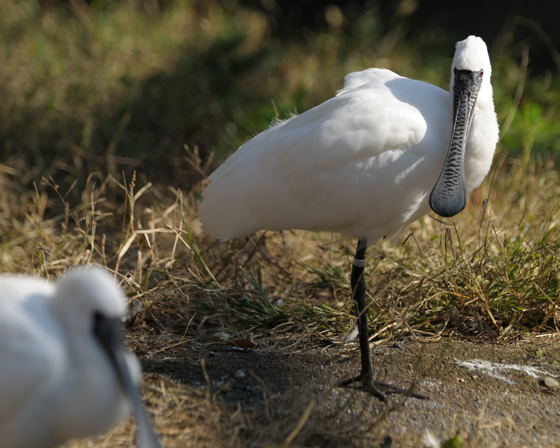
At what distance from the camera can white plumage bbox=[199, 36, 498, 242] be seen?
4.02 meters

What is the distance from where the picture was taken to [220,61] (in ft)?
26.5

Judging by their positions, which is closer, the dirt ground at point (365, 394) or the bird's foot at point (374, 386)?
the dirt ground at point (365, 394)

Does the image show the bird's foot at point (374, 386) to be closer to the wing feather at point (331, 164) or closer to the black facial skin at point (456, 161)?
the wing feather at point (331, 164)

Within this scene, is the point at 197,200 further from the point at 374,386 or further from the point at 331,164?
the point at 374,386

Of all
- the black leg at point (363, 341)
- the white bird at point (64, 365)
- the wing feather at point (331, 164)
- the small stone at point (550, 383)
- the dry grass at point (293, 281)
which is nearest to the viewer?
the white bird at point (64, 365)

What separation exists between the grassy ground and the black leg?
28cm

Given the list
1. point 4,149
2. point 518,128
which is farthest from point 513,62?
point 4,149

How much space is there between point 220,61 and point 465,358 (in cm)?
448

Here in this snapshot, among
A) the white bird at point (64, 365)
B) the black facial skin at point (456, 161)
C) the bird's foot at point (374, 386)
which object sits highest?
the white bird at point (64, 365)

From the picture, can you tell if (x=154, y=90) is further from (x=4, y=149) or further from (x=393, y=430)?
(x=393, y=430)

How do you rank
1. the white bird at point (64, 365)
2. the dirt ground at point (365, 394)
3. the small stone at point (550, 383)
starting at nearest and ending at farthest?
the white bird at point (64, 365)
the dirt ground at point (365, 394)
the small stone at point (550, 383)

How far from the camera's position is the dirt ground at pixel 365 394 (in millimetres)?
3551

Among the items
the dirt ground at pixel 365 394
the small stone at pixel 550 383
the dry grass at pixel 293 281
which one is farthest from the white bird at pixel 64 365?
the small stone at pixel 550 383

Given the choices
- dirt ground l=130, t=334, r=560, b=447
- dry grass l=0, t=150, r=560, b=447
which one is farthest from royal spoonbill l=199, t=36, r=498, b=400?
dry grass l=0, t=150, r=560, b=447
